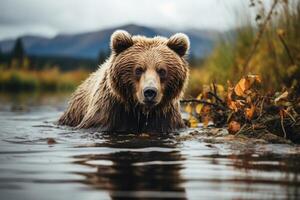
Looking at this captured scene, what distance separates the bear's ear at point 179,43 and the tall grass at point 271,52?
134cm

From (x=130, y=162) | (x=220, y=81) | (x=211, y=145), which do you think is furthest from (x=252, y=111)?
(x=220, y=81)

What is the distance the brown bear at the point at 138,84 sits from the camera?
28.4 ft

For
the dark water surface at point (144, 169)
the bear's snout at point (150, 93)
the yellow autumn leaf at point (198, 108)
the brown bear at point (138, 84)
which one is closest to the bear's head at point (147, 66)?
the brown bear at point (138, 84)

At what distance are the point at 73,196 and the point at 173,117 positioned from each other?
5.26m

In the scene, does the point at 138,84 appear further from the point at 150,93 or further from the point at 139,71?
the point at 150,93

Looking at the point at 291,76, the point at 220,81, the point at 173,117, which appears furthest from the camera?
the point at 220,81

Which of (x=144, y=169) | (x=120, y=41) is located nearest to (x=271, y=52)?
(x=120, y=41)

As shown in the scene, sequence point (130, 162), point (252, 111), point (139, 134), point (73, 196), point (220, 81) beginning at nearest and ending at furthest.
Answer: point (73, 196), point (130, 162), point (252, 111), point (139, 134), point (220, 81)

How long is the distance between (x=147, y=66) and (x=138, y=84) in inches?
10.2

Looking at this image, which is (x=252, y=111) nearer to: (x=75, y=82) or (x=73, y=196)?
(x=73, y=196)

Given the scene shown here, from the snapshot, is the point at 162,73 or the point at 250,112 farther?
the point at 162,73

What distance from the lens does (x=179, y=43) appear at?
29.8 feet

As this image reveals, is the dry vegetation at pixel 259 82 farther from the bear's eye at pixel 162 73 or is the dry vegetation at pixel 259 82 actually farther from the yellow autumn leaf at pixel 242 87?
the bear's eye at pixel 162 73

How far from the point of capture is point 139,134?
336 inches
